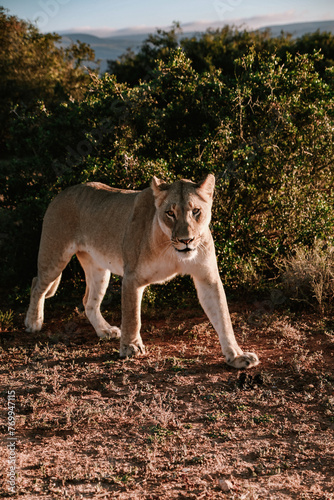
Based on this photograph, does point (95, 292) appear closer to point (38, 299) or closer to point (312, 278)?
point (38, 299)

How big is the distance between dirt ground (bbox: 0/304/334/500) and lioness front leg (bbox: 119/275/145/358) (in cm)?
12

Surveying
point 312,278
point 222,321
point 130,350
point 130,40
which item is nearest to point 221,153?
point 312,278

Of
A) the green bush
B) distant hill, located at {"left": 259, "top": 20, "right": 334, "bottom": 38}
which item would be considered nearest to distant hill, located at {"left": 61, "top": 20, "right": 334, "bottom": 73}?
distant hill, located at {"left": 259, "top": 20, "right": 334, "bottom": 38}

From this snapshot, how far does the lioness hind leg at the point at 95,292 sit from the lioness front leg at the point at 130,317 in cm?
92

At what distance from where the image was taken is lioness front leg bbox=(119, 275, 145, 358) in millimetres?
5453

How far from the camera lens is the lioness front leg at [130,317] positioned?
545 cm

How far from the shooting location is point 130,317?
217 inches

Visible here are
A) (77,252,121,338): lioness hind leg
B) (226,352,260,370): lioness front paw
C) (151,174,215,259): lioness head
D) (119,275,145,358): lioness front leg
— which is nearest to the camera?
(151,174,215,259): lioness head

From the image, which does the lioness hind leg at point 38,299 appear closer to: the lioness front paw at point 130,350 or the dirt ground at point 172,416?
the dirt ground at point 172,416

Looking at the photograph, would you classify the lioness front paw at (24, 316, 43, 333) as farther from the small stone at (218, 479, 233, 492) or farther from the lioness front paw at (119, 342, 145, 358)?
the small stone at (218, 479, 233, 492)

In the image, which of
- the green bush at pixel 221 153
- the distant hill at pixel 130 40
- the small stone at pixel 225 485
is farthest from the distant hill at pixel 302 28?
the small stone at pixel 225 485

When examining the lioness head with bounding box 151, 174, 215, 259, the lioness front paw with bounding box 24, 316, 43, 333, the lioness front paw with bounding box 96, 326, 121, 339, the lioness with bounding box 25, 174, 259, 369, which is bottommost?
the lioness front paw with bounding box 24, 316, 43, 333

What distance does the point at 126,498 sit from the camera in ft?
10.9

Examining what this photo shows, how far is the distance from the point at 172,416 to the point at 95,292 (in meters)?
2.60
